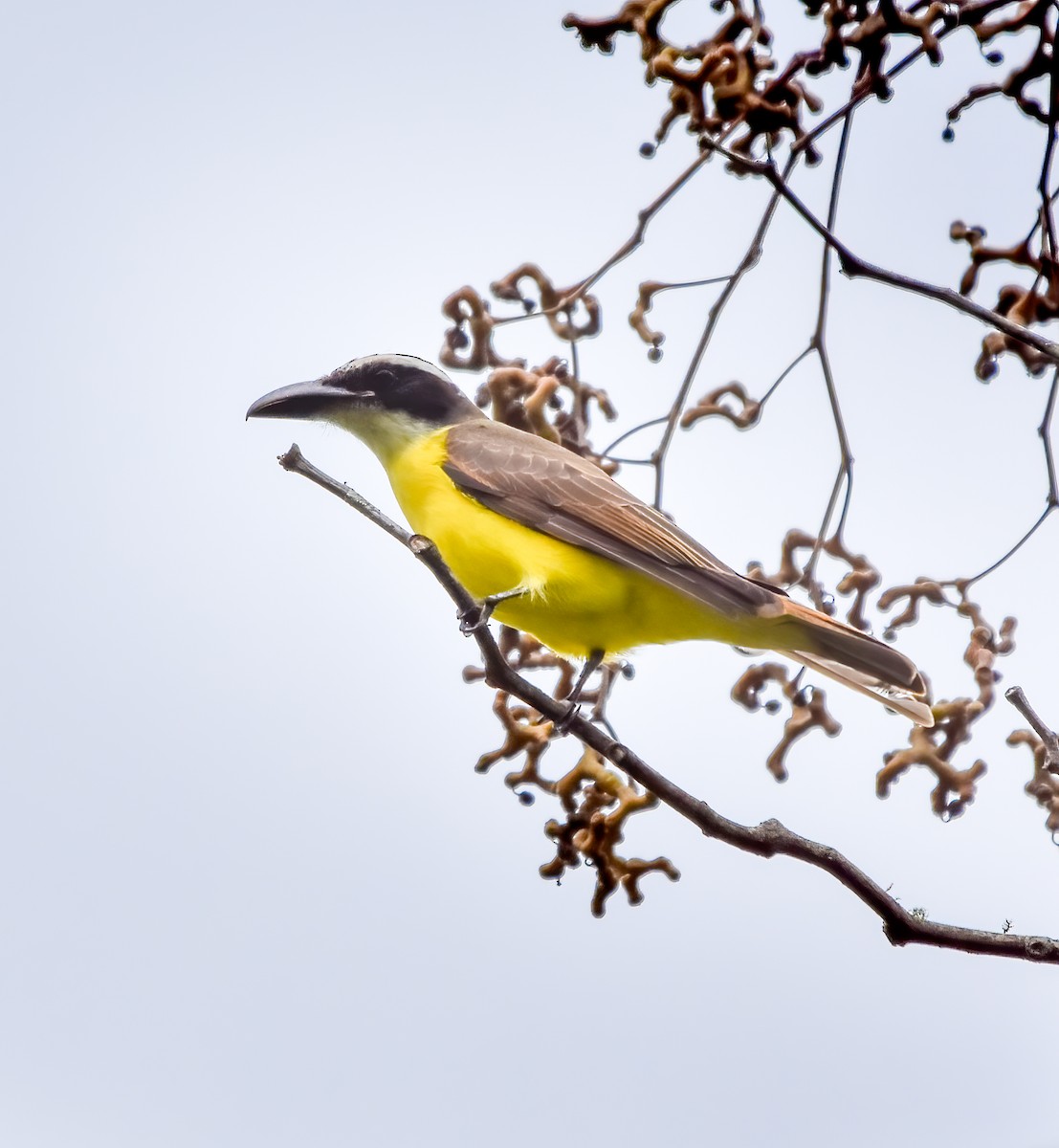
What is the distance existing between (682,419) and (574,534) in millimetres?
437

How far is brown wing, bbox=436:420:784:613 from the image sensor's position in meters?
4.04

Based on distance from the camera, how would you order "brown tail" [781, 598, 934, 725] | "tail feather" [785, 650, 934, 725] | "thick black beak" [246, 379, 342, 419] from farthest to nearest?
"thick black beak" [246, 379, 342, 419]
"brown tail" [781, 598, 934, 725]
"tail feather" [785, 650, 934, 725]

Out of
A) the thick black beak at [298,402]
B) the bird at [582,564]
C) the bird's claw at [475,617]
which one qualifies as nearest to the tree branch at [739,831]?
the bird's claw at [475,617]

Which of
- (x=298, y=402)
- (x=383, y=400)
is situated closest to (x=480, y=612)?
(x=298, y=402)

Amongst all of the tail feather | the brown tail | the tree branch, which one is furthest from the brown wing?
the tree branch

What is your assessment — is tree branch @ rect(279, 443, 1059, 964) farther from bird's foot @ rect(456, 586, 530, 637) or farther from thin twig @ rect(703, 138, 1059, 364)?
thin twig @ rect(703, 138, 1059, 364)

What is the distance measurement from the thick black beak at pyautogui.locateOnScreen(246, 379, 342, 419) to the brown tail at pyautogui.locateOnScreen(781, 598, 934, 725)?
1.58 m

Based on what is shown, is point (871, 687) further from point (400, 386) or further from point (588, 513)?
point (400, 386)

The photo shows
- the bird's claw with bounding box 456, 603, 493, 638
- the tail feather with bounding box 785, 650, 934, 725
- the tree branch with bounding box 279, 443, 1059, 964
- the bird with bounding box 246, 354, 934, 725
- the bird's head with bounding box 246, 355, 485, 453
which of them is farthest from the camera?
the bird's head with bounding box 246, 355, 485, 453

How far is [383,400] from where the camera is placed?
4789 millimetres

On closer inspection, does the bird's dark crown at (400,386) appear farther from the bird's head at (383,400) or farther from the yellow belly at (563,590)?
the yellow belly at (563,590)

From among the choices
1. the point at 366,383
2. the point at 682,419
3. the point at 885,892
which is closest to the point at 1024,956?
the point at 885,892

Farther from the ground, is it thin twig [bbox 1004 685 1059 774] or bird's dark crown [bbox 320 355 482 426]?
bird's dark crown [bbox 320 355 482 426]

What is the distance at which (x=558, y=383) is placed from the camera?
150 inches
